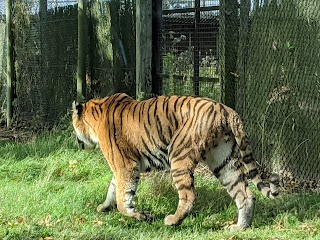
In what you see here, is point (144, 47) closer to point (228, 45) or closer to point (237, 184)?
point (228, 45)

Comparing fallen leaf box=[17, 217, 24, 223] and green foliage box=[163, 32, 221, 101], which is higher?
green foliage box=[163, 32, 221, 101]

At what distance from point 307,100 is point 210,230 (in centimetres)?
228

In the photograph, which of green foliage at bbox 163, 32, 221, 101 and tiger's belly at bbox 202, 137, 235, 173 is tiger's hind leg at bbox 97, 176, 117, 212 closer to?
tiger's belly at bbox 202, 137, 235, 173

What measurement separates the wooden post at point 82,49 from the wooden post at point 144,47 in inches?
72.4

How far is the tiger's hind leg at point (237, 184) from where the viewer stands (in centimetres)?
600

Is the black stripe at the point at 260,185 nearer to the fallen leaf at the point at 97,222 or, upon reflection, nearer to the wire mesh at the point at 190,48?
the fallen leaf at the point at 97,222

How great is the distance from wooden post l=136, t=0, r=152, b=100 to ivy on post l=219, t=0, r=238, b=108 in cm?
121

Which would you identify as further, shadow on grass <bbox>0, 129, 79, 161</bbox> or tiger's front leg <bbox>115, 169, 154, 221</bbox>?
shadow on grass <bbox>0, 129, 79, 161</bbox>

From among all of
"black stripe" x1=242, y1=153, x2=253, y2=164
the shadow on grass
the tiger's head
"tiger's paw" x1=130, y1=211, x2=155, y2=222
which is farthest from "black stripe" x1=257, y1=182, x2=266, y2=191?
the shadow on grass

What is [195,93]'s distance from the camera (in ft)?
27.1

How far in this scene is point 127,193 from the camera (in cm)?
619

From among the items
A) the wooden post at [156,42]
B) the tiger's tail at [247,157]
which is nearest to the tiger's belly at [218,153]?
the tiger's tail at [247,157]

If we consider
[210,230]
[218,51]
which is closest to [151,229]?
[210,230]

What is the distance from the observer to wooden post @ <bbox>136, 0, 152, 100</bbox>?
28.2 ft
